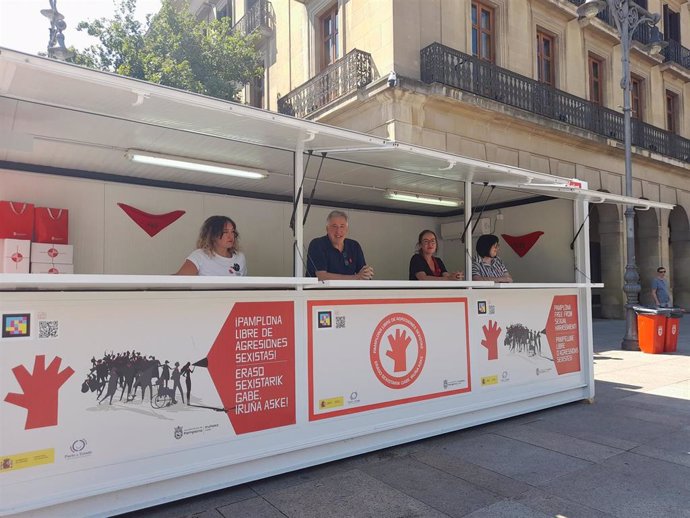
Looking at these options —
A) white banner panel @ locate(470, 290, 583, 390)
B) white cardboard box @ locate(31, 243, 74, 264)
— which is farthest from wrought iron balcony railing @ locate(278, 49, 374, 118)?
white cardboard box @ locate(31, 243, 74, 264)

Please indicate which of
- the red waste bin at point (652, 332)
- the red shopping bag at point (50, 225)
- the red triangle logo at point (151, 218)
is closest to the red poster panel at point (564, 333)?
the red triangle logo at point (151, 218)

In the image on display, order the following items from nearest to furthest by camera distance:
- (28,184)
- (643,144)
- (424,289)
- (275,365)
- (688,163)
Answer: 1. (275,365)
2. (424,289)
3. (28,184)
4. (643,144)
5. (688,163)

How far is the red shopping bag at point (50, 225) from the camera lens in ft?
18.2

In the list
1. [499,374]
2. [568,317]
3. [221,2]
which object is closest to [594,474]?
[499,374]

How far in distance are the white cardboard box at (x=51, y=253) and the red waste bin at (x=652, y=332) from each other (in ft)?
35.8

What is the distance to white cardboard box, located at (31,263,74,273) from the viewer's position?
5.59 metres

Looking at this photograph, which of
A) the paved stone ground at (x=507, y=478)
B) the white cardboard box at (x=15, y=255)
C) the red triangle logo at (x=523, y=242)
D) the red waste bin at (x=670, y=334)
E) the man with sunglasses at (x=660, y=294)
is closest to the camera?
the paved stone ground at (x=507, y=478)

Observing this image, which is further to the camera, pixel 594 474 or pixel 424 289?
pixel 424 289

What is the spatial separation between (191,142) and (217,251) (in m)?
1.05

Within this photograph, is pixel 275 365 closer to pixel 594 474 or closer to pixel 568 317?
pixel 594 474

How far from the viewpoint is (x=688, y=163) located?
21.9m

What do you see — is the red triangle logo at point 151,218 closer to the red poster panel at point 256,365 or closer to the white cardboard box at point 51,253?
the white cardboard box at point 51,253

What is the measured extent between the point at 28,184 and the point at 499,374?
18.0 feet

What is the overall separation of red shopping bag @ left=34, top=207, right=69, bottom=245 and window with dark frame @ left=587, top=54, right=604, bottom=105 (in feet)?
60.8
